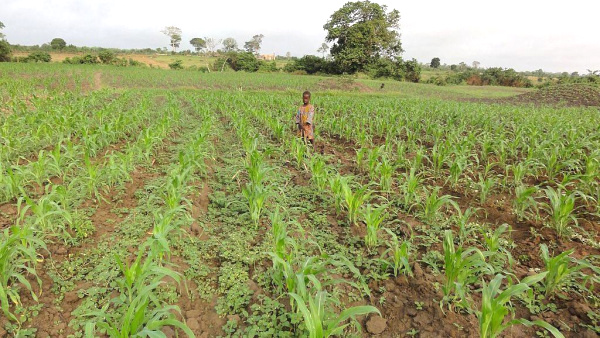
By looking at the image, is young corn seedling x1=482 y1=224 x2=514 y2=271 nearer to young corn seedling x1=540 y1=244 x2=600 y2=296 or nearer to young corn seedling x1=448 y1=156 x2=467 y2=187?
young corn seedling x1=540 y1=244 x2=600 y2=296

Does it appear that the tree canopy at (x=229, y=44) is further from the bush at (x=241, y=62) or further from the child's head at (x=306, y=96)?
the child's head at (x=306, y=96)

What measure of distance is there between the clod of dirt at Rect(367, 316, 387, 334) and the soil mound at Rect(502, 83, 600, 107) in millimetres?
22764

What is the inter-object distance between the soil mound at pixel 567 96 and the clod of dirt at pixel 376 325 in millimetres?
22764

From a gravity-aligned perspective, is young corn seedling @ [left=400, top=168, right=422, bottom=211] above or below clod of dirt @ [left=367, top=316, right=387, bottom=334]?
above

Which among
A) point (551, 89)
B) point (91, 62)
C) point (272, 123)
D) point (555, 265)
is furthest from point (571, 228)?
point (91, 62)

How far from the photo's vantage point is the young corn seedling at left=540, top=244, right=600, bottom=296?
1993mm

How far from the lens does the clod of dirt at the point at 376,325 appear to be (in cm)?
196

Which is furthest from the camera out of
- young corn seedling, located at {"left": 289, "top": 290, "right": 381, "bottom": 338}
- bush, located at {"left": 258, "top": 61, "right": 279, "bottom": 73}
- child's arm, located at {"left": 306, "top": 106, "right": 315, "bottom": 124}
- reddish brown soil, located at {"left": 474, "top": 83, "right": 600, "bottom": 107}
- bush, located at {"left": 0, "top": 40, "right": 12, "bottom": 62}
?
bush, located at {"left": 258, "top": 61, "right": 279, "bottom": 73}

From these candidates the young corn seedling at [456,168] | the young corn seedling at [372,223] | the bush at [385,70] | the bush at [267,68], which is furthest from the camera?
the bush at [267,68]

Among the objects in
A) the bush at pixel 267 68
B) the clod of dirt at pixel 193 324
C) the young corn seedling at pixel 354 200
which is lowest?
the clod of dirt at pixel 193 324

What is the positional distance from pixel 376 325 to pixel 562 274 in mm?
1320

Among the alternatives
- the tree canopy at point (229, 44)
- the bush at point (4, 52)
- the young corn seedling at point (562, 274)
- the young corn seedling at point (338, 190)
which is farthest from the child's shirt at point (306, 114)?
the tree canopy at point (229, 44)

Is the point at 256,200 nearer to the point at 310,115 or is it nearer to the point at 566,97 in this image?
the point at 310,115

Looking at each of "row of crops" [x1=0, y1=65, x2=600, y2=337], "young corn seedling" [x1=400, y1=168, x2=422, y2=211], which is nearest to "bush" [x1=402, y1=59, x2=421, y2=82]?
"row of crops" [x1=0, y1=65, x2=600, y2=337]
